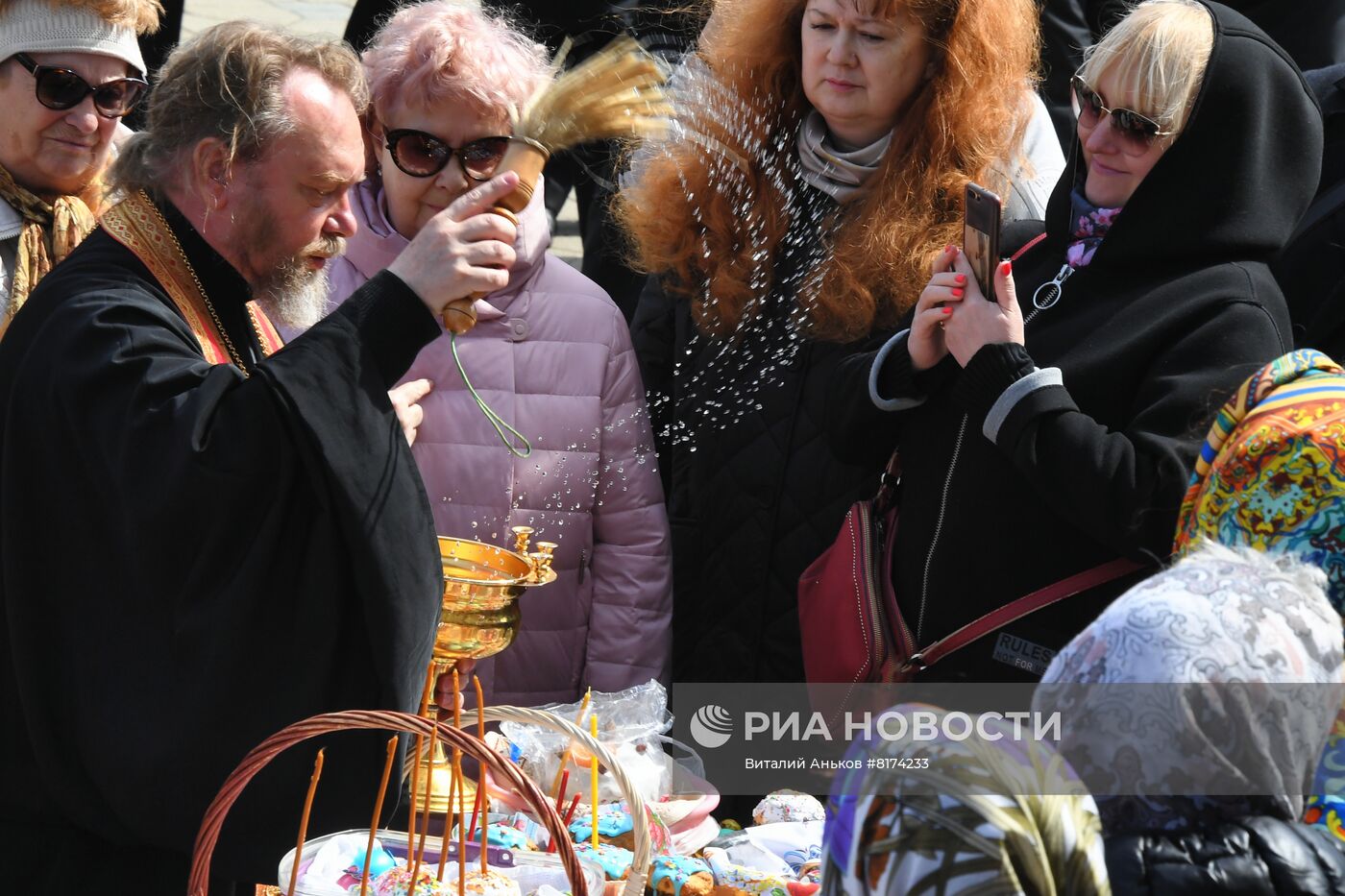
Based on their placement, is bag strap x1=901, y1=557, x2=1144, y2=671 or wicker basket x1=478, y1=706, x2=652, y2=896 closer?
wicker basket x1=478, y1=706, x2=652, y2=896

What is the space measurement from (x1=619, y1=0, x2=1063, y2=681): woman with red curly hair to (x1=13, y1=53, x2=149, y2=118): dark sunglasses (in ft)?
3.62

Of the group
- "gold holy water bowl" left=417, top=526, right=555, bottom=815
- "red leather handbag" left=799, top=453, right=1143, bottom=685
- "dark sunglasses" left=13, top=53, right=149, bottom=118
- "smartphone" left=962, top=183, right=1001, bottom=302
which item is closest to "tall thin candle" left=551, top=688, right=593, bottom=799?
"gold holy water bowl" left=417, top=526, right=555, bottom=815

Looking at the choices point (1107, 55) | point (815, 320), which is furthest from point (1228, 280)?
point (815, 320)

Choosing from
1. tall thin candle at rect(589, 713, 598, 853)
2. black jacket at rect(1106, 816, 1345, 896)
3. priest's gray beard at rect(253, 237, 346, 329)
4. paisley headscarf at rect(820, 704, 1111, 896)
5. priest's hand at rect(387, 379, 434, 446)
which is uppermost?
priest's gray beard at rect(253, 237, 346, 329)

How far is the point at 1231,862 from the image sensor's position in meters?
1.17

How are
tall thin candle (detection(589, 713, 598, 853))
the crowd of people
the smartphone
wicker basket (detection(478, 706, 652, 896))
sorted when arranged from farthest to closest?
the smartphone, tall thin candle (detection(589, 713, 598, 853)), wicker basket (detection(478, 706, 652, 896)), the crowd of people

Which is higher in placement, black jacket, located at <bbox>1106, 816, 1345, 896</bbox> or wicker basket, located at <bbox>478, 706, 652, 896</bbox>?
black jacket, located at <bbox>1106, 816, 1345, 896</bbox>

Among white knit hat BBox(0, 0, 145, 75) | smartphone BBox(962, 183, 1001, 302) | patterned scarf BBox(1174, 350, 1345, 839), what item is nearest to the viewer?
patterned scarf BBox(1174, 350, 1345, 839)

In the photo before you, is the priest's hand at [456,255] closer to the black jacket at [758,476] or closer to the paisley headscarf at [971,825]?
the black jacket at [758,476]

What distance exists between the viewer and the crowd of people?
134cm

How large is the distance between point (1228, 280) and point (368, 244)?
172 centimetres

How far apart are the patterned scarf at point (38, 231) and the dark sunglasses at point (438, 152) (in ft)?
2.33

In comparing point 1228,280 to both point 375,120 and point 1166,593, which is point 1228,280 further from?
point 375,120

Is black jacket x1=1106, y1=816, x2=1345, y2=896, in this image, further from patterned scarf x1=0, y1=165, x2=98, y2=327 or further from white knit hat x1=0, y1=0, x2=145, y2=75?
white knit hat x1=0, y1=0, x2=145, y2=75
